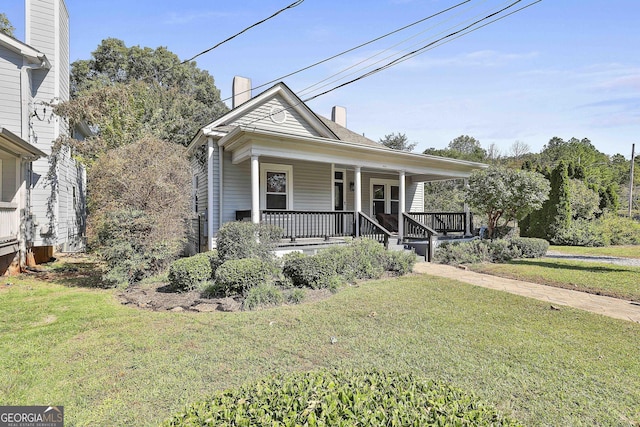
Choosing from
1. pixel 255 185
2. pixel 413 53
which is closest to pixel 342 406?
pixel 413 53

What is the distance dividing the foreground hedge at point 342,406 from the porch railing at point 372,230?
890 cm

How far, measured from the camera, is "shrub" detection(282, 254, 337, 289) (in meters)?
6.71

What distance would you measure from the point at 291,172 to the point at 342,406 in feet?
36.1

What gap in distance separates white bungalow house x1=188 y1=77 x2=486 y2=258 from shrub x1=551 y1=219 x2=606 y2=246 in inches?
241

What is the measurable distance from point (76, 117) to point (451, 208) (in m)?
19.8

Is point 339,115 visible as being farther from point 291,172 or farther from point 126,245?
point 126,245

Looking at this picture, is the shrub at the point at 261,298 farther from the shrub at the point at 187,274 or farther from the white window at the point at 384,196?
the white window at the point at 384,196

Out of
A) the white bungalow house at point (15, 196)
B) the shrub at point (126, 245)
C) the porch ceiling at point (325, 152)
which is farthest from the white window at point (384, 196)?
the white bungalow house at point (15, 196)

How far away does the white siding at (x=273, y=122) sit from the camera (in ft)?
39.5

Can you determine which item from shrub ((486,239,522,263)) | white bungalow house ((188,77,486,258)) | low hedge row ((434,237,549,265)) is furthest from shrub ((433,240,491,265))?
white bungalow house ((188,77,486,258))

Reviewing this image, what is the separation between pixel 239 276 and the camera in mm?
5883

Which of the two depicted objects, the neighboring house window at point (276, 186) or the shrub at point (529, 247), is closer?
the shrub at point (529, 247)

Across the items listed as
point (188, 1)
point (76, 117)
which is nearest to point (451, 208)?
point (188, 1)

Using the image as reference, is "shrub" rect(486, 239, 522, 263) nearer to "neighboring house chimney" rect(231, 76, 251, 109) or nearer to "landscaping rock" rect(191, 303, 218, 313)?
"landscaping rock" rect(191, 303, 218, 313)
